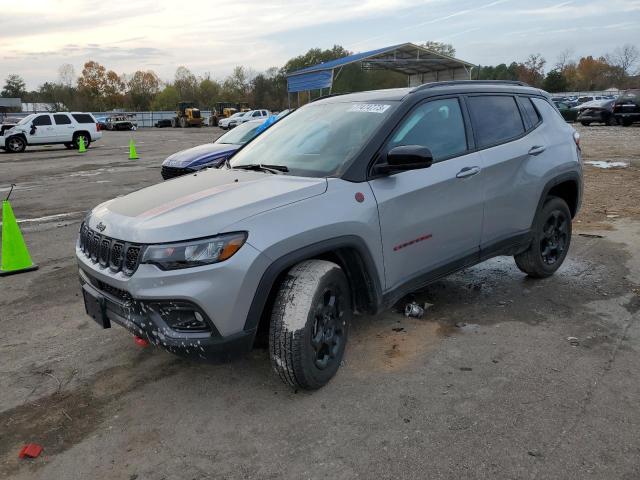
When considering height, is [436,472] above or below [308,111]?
below

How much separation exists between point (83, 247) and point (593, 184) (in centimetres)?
1027

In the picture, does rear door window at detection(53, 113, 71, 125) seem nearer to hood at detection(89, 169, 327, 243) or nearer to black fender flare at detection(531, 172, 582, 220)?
hood at detection(89, 169, 327, 243)

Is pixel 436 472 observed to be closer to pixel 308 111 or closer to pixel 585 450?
pixel 585 450

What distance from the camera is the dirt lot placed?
266cm

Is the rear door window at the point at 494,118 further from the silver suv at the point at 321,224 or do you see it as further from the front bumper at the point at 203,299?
the front bumper at the point at 203,299

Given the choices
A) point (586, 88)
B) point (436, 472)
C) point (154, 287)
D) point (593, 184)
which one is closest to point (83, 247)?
point (154, 287)

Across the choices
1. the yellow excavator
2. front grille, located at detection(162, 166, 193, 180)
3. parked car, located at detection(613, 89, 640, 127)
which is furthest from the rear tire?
the yellow excavator

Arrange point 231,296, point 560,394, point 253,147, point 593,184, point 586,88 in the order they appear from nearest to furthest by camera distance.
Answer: point 231,296
point 560,394
point 253,147
point 593,184
point 586,88

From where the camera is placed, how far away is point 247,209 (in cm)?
292

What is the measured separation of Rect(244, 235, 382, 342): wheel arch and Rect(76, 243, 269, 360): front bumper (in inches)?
2.2

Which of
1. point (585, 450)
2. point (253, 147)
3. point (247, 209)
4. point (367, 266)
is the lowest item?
point (585, 450)

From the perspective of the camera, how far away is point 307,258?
3.11 m

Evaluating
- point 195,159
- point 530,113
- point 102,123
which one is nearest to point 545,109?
point 530,113

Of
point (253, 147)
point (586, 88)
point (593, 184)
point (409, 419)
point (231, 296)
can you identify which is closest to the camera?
point (231, 296)
